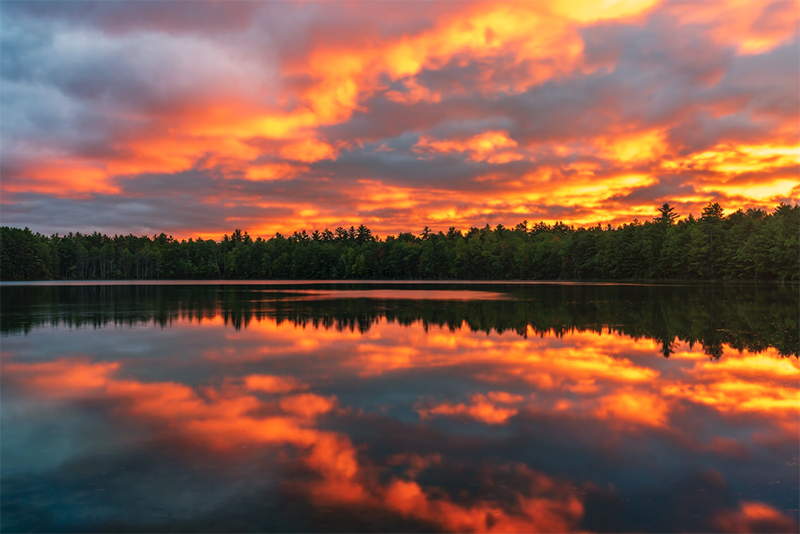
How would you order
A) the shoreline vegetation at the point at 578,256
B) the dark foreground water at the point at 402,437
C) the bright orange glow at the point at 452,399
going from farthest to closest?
the shoreline vegetation at the point at 578,256, the bright orange glow at the point at 452,399, the dark foreground water at the point at 402,437

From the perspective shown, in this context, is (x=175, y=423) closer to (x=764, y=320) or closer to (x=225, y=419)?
(x=225, y=419)

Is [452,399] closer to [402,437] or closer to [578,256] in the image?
[402,437]

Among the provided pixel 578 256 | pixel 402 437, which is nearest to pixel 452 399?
pixel 402 437

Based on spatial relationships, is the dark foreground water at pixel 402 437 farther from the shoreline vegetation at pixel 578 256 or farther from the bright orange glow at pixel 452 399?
the shoreline vegetation at pixel 578 256

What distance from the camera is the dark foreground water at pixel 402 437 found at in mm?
6930

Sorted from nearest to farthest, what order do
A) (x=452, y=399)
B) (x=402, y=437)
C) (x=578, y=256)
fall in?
(x=402, y=437)
(x=452, y=399)
(x=578, y=256)

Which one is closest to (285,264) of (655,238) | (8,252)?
(8,252)

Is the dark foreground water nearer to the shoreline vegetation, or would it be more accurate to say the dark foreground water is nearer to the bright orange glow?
the bright orange glow

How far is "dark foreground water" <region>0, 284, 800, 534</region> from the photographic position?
6930mm

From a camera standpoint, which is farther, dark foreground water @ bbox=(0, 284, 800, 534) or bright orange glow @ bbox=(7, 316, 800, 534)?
bright orange glow @ bbox=(7, 316, 800, 534)

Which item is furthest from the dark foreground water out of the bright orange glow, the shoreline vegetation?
the shoreline vegetation

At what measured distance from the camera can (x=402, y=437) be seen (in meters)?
9.95

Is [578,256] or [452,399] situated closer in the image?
[452,399]

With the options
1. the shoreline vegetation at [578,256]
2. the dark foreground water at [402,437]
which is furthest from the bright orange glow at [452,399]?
the shoreline vegetation at [578,256]
